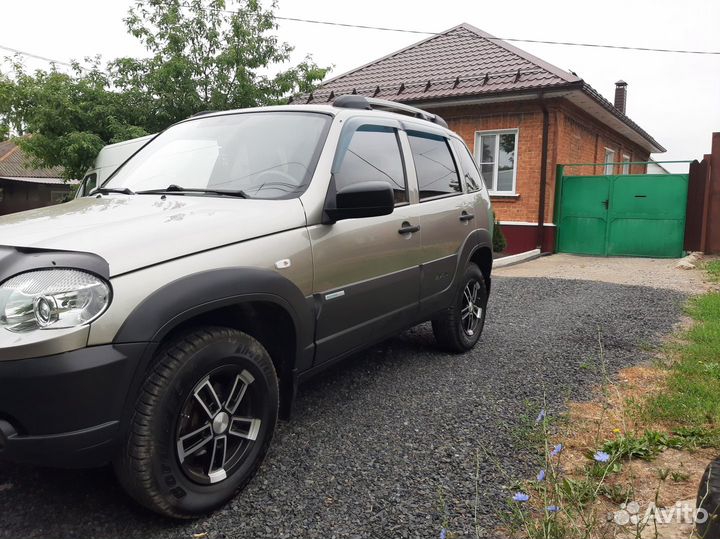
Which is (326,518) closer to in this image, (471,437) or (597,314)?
(471,437)

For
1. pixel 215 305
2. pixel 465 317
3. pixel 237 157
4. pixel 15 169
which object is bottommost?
pixel 465 317

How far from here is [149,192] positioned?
3223 mm

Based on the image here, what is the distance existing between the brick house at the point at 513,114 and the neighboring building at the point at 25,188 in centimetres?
2736

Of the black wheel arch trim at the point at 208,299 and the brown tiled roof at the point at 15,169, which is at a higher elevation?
the brown tiled roof at the point at 15,169

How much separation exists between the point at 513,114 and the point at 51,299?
12959 millimetres

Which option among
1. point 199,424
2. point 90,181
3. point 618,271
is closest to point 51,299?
point 199,424

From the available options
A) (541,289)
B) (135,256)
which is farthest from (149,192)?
(541,289)

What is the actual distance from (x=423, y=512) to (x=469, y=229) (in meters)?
2.76

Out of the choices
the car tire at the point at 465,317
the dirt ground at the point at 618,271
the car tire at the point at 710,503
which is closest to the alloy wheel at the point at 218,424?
the car tire at the point at 710,503

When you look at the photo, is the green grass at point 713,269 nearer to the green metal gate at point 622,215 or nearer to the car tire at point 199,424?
the green metal gate at point 622,215

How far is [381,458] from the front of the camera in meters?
3.01

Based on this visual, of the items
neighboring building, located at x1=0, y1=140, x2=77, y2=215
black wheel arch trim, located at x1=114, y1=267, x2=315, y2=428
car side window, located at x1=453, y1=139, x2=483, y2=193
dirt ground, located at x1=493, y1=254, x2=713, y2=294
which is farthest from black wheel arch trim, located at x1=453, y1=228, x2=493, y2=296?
neighboring building, located at x1=0, y1=140, x2=77, y2=215

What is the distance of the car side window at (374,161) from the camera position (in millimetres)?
3416

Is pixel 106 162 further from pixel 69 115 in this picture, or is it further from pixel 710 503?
pixel 710 503
